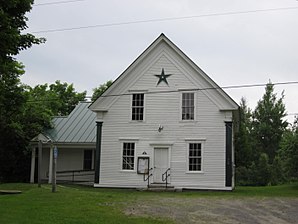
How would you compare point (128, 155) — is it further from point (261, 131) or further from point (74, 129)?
point (261, 131)

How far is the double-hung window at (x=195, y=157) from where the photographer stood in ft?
76.4

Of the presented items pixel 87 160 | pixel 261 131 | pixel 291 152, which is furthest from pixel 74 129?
pixel 261 131

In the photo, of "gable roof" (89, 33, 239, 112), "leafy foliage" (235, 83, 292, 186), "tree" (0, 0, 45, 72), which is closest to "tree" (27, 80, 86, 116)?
"leafy foliage" (235, 83, 292, 186)

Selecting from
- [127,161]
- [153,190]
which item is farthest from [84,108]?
[153,190]

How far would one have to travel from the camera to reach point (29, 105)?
3028 centimetres

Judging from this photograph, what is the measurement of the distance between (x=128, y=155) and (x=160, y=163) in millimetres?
1893

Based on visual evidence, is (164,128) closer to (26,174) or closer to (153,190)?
(153,190)

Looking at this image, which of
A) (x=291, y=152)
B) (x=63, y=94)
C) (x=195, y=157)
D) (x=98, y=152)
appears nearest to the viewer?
(x=195, y=157)

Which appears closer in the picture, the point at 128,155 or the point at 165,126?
the point at 165,126

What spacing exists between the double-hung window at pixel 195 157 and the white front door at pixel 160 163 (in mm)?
1259

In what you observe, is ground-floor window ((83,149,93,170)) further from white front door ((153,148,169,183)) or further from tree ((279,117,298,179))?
tree ((279,117,298,179))

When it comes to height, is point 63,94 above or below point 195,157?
above

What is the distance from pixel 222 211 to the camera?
43.0ft

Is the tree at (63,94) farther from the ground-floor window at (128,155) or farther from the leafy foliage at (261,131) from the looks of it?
the ground-floor window at (128,155)
